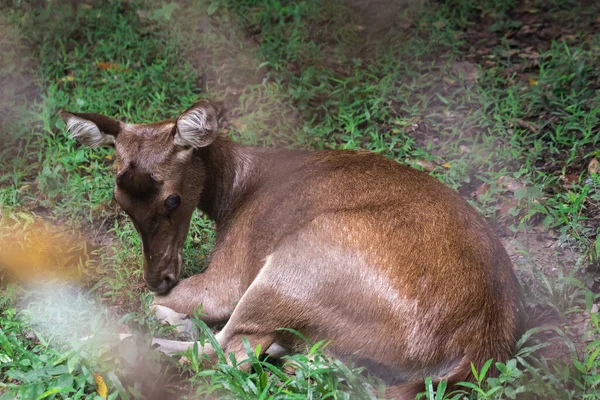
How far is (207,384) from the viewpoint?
4.67 m

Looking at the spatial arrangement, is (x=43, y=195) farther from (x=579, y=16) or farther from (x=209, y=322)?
(x=579, y=16)

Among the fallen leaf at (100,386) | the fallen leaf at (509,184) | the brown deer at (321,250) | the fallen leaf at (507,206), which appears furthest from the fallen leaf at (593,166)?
the fallen leaf at (100,386)

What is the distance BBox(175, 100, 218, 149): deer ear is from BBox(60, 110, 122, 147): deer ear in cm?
45

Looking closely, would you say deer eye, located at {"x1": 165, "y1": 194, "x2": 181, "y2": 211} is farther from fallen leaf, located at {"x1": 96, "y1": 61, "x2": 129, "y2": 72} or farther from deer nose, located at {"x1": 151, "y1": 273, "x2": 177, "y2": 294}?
fallen leaf, located at {"x1": 96, "y1": 61, "x2": 129, "y2": 72}

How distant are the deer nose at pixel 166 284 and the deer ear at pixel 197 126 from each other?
0.90m

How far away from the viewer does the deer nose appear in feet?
18.1

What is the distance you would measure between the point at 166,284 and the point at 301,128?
2.36 m

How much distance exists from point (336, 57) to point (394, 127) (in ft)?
4.31

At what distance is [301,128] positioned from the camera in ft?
24.1

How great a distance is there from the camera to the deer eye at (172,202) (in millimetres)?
5247

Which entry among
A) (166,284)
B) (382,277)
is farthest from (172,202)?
(382,277)

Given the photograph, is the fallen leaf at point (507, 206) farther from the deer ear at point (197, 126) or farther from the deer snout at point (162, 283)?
the deer snout at point (162, 283)

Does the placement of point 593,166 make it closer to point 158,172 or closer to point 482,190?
point 482,190

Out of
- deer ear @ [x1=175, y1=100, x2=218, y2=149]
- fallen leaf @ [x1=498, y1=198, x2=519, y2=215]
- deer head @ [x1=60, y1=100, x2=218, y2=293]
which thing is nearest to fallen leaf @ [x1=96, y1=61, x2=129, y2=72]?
deer head @ [x1=60, y1=100, x2=218, y2=293]
